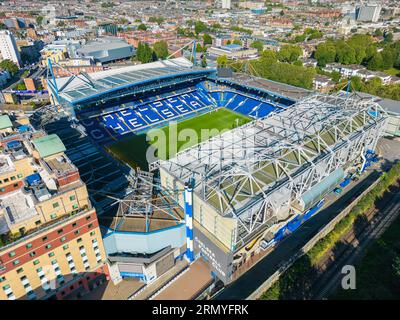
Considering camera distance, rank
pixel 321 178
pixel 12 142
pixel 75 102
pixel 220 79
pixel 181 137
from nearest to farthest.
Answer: pixel 12 142, pixel 321 178, pixel 75 102, pixel 181 137, pixel 220 79

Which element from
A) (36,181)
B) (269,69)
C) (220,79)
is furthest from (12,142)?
(269,69)

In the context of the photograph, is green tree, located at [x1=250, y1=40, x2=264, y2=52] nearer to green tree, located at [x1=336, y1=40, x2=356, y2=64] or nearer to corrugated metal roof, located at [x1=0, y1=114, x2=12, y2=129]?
green tree, located at [x1=336, y1=40, x2=356, y2=64]

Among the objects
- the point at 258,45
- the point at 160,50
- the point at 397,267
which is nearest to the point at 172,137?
the point at 397,267

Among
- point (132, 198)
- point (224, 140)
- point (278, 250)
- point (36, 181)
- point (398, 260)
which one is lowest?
point (278, 250)

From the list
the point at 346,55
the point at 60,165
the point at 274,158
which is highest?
the point at 60,165

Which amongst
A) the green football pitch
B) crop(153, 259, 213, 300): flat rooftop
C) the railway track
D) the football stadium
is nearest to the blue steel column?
the football stadium

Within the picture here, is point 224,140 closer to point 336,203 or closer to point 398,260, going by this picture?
point 336,203

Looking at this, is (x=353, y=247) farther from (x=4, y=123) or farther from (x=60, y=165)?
(x=4, y=123)

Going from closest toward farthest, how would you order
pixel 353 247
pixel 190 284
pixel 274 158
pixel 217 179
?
pixel 190 284, pixel 217 179, pixel 274 158, pixel 353 247
